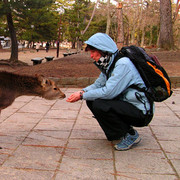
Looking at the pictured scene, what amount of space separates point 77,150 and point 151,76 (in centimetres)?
156

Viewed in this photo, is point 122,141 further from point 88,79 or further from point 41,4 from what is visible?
point 41,4

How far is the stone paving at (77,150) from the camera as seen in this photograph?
3.24 m

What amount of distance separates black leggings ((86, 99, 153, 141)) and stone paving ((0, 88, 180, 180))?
0.35m

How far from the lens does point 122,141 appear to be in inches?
157

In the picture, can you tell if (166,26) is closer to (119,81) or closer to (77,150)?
(119,81)

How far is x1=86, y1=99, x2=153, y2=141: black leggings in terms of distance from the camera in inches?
144

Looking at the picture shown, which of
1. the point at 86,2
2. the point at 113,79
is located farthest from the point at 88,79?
the point at 86,2

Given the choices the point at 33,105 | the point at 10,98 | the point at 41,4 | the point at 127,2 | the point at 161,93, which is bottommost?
the point at 33,105

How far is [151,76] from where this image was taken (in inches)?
141

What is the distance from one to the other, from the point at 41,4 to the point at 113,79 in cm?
1541

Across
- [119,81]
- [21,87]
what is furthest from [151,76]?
[21,87]

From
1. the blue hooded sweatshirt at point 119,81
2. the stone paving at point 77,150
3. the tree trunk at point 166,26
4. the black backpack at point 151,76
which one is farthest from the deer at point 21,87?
the tree trunk at point 166,26

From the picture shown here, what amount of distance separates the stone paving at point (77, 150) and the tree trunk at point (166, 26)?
46.4ft

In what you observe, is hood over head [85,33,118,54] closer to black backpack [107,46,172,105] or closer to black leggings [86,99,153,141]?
black backpack [107,46,172,105]
